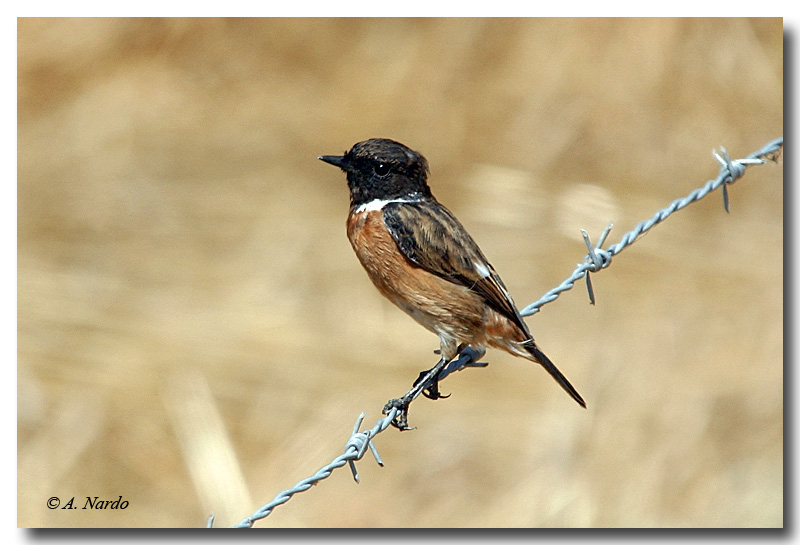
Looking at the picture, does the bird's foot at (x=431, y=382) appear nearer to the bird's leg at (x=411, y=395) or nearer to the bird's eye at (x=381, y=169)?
the bird's leg at (x=411, y=395)

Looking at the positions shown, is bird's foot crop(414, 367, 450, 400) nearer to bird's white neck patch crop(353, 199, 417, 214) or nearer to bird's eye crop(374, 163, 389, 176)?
bird's white neck patch crop(353, 199, 417, 214)

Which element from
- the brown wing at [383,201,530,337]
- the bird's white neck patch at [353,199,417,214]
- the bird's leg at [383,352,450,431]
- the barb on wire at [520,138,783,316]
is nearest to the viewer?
the barb on wire at [520,138,783,316]

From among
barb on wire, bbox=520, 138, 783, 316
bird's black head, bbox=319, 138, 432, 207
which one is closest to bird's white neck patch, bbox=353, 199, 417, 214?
bird's black head, bbox=319, 138, 432, 207

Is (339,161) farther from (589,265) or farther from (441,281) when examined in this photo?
(589,265)

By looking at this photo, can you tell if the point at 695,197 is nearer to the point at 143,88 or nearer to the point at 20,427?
the point at 20,427

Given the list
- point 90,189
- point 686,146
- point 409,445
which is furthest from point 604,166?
point 90,189

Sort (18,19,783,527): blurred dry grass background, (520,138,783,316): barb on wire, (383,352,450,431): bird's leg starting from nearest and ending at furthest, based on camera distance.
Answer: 1. (520,138,783,316): barb on wire
2. (383,352,450,431): bird's leg
3. (18,19,783,527): blurred dry grass background
